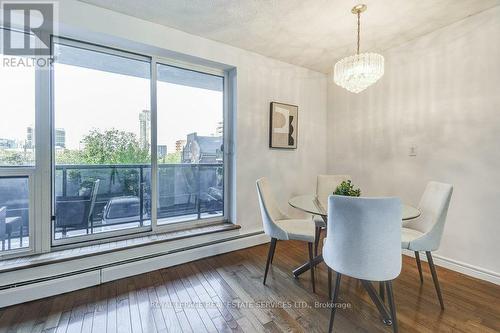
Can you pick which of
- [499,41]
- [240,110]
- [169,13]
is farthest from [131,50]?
[499,41]

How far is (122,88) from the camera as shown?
2.45 m

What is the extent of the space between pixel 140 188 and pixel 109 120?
0.78 m

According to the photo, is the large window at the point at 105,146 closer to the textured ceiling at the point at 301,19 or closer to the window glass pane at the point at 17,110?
the window glass pane at the point at 17,110

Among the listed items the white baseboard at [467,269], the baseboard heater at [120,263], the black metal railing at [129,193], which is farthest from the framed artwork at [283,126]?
the white baseboard at [467,269]

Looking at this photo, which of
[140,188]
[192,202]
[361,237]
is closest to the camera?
[361,237]

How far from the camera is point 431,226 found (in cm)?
191

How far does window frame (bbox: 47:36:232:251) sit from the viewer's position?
2.11 meters

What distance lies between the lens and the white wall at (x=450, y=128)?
217 centimetres

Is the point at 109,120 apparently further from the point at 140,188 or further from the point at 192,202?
the point at 192,202

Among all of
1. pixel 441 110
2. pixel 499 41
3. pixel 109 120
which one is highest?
pixel 499 41

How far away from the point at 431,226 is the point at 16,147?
11.8ft

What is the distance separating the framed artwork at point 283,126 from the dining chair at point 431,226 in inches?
69.0

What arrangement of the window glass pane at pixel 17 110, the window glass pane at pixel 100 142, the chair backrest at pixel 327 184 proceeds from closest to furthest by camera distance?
the window glass pane at pixel 17 110 → the window glass pane at pixel 100 142 → the chair backrest at pixel 327 184

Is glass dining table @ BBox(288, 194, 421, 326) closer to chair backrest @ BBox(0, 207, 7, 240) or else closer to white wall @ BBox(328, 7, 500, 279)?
white wall @ BBox(328, 7, 500, 279)
